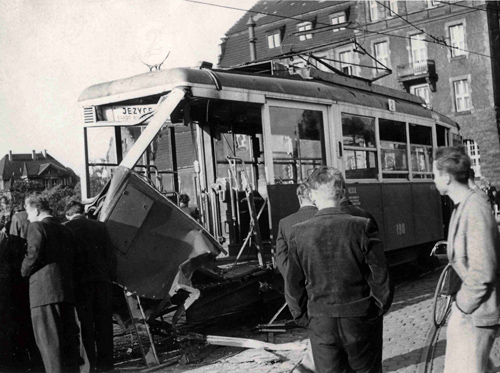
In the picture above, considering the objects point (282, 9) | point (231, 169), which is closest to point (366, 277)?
point (231, 169)

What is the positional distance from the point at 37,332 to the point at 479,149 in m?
35.0

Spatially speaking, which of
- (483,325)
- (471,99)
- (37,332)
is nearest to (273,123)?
(37,332)

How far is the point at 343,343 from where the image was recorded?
11.9 feet

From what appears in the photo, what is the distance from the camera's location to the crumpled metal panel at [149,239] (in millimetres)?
6691

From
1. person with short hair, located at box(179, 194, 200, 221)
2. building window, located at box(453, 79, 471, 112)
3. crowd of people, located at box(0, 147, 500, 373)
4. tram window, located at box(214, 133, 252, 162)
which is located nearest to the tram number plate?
tram window, located at box(214, 133, 252, 162)

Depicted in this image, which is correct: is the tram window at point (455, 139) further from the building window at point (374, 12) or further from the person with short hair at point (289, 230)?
the building window at point (374, 12)

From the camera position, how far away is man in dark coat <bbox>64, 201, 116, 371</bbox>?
6551mm

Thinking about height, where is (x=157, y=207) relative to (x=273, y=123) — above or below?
below

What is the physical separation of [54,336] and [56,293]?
16.2 inches

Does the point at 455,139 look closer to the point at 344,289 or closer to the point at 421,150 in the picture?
the point at 421,150

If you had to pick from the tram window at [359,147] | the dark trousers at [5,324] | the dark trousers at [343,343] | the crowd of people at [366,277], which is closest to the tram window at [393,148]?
the tram window at [359,147]

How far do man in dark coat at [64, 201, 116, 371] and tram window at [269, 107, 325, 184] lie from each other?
2.70 meters

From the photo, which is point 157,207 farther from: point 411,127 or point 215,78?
point 411,127

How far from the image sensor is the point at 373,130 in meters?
10.4
